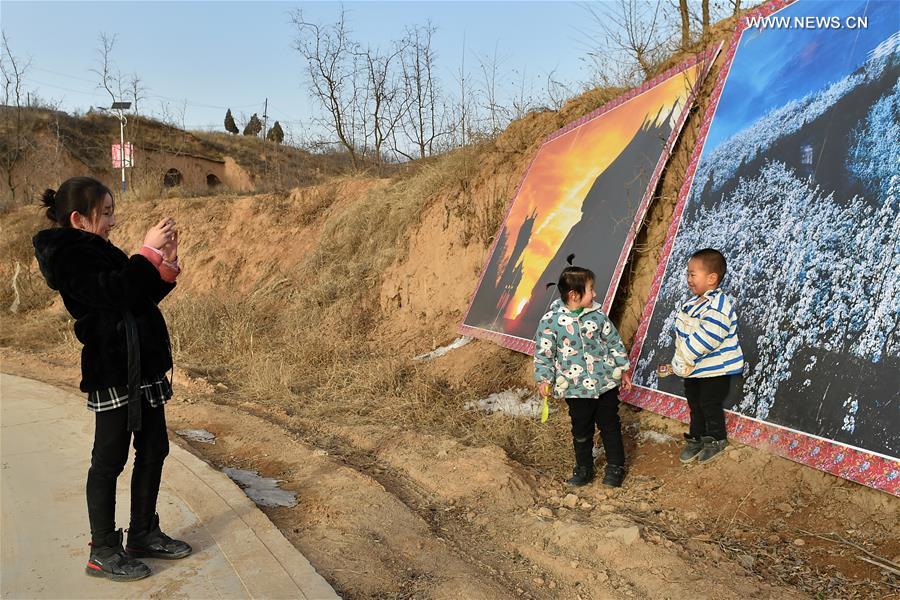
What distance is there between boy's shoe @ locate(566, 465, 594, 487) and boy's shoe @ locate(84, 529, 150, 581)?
7.30 feet

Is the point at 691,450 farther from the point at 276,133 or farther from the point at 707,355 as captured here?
the point at 276,133

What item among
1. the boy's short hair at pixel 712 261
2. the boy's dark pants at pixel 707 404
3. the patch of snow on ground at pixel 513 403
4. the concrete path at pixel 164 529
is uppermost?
the boy's short hair at pixel 712 261

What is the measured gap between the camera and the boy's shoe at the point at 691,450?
352 centimetres

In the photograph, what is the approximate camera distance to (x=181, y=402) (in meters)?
5.92

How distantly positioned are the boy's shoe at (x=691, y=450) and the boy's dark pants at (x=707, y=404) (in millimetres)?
26

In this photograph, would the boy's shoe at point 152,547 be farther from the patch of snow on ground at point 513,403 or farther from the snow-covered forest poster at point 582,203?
the snow-covered forest poster at point 582,203

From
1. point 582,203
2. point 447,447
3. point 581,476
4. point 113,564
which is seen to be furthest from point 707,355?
point 113,564

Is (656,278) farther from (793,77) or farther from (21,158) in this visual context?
(21,158)

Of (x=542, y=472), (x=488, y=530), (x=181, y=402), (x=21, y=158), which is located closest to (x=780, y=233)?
(x=542, y=472)

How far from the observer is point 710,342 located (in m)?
3.36

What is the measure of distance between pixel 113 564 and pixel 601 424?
2530mm

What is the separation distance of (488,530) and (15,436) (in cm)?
376

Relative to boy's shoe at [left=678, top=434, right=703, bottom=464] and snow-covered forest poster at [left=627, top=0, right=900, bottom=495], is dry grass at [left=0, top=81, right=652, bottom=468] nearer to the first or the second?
boy's shoe at [left=678, top=434, right=703, bottom=464]

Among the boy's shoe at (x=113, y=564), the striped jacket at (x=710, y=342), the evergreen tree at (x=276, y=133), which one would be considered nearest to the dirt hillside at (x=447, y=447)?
the striped jacket at (x=710, y=342)
